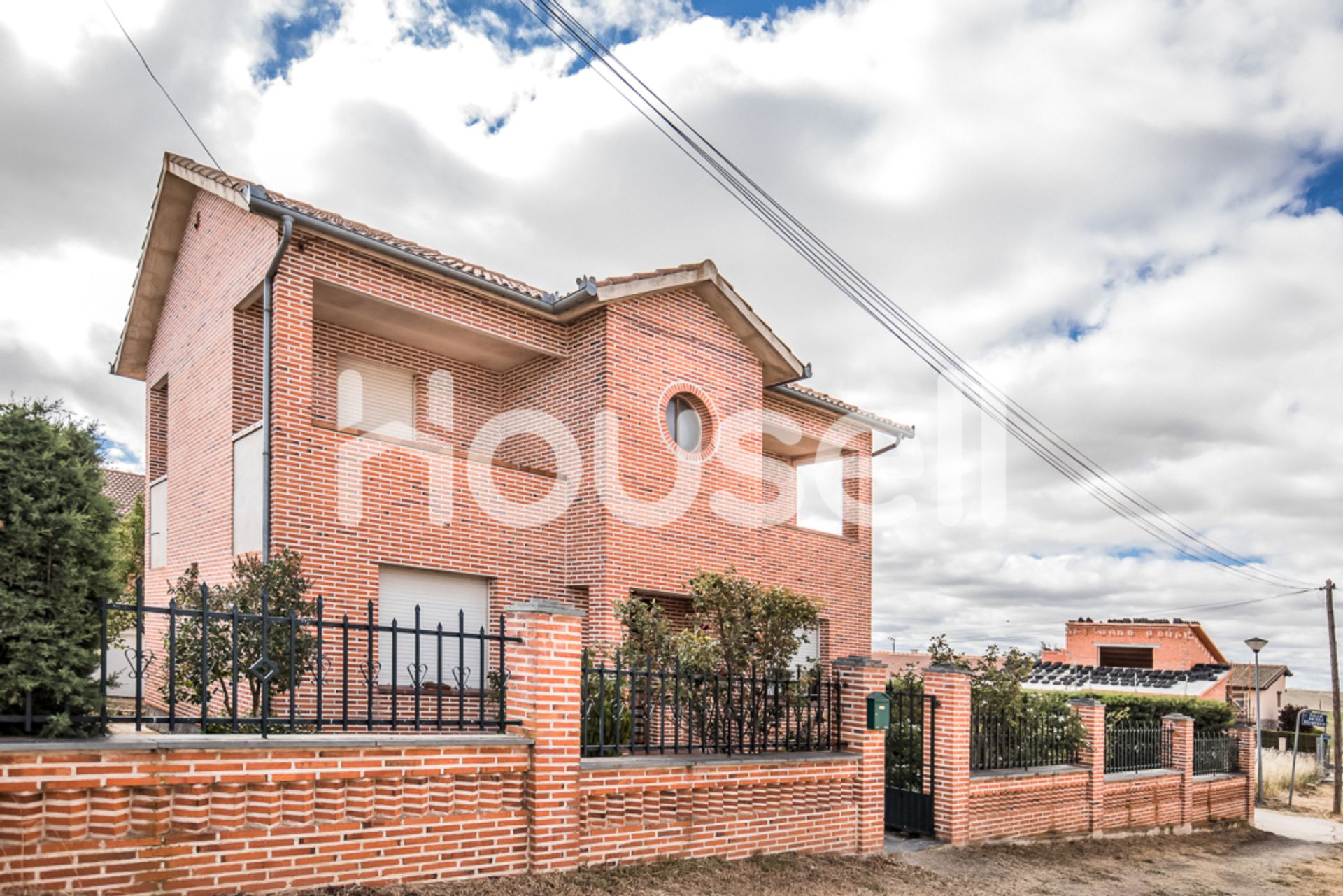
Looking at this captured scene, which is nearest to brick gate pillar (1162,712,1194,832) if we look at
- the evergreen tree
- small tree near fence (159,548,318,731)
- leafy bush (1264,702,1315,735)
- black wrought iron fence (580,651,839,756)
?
black wrought iron fence (580,651,839,756)

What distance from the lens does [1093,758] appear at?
1338 cm

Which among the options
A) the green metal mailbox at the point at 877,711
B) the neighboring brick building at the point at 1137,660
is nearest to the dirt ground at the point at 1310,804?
the neighboring brick building at the point at 1137,660

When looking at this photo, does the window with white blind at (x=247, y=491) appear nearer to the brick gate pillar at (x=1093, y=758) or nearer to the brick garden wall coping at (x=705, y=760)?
the brick garden wall coping at (x=705, y=760)

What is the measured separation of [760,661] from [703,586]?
968 mm

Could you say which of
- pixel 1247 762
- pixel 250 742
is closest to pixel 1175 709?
pixel 1247 762

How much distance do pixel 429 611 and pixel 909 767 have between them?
20.8 feet

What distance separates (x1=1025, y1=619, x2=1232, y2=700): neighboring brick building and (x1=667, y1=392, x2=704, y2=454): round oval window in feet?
71.5

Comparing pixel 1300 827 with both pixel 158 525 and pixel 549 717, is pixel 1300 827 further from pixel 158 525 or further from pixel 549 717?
pixel 158 525

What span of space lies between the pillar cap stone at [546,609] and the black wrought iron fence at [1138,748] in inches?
420

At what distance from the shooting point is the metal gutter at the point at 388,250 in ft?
34.1

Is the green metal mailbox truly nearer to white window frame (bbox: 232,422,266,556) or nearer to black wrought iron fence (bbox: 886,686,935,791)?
black wrought iron fence (bbox: 886,686,935,791)

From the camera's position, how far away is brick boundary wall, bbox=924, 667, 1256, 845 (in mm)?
10906

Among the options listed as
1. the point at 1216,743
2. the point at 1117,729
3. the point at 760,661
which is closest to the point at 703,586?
the point at 760,661

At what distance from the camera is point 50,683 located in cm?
477
